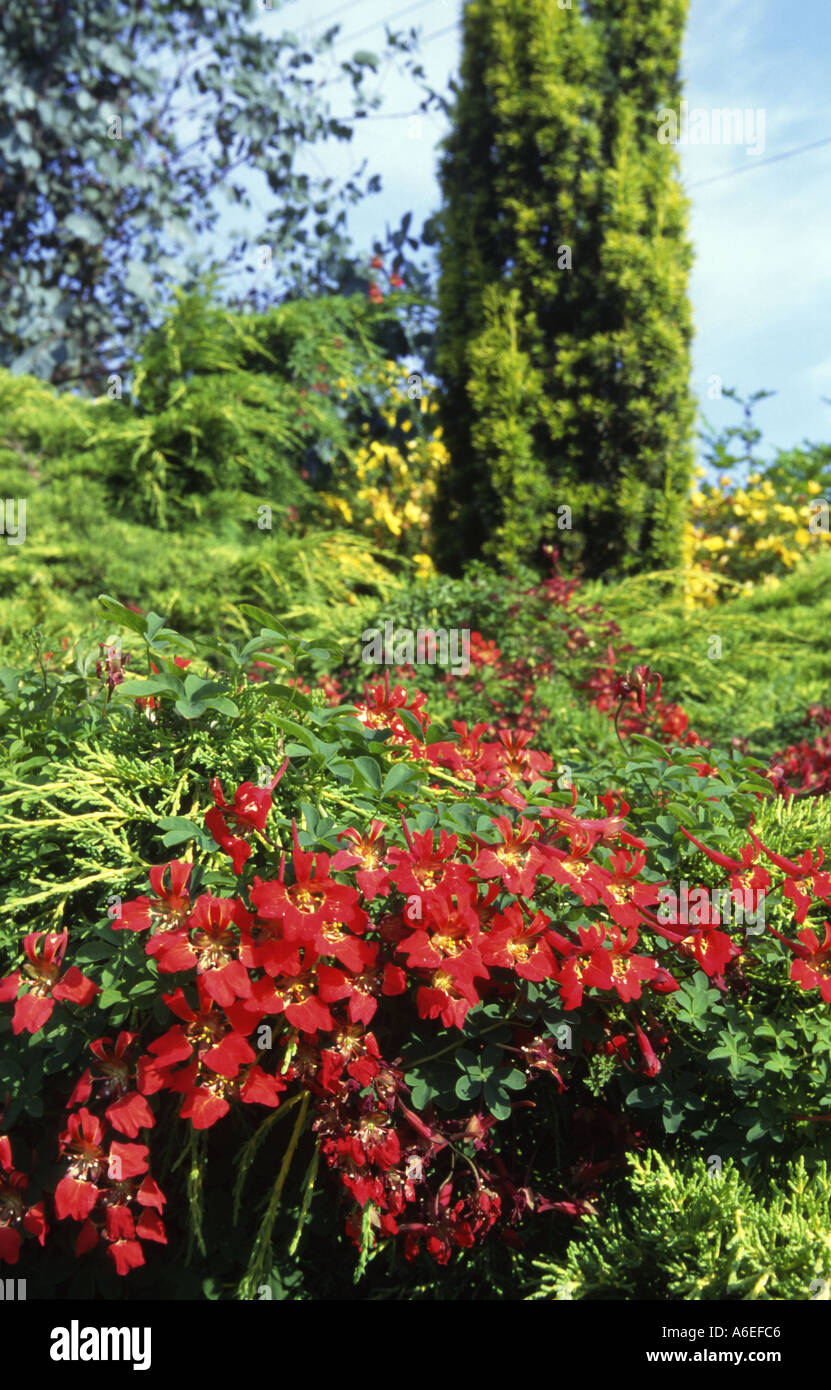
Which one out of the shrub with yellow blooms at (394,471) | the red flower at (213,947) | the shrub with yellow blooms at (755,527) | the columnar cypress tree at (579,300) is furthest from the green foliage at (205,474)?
the shrub with yellow blooms at (755,527)

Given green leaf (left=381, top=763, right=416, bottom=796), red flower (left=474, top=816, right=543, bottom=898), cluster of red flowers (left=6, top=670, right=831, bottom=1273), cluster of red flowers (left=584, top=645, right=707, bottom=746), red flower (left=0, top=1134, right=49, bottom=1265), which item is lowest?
red flower (left=0, top=1134, right=49, bottom=1265)

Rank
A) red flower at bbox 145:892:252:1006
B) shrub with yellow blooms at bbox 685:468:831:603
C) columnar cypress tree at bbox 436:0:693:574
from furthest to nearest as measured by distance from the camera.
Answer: shrub with yellow blooms at bbox 685:468:831:603
columnar cypress tree at bbox 436:0:693:574
red flower at bbox 145:892:252:1006

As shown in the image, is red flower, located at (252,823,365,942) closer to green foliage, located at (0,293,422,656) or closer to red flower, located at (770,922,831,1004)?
red flower, located at (770,922,831,1004)

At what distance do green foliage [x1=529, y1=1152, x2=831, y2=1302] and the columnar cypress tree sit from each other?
3904 mm

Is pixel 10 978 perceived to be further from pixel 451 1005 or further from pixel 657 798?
pixel 657 798

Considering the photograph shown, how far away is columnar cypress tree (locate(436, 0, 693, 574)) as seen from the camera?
510 centimetres

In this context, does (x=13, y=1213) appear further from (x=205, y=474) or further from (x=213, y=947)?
(x=205, y=474)

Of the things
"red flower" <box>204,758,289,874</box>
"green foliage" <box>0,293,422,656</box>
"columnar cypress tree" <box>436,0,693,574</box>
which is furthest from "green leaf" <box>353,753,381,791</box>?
"columnar cypress tree" <box>436,0,693,574</box>

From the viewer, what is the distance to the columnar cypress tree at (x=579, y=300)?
16.7ft

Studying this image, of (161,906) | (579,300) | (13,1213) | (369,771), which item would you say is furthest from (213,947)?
(579,300)

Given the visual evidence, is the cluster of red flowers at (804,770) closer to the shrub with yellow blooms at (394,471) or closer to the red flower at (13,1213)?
the red flower at (13,1213)

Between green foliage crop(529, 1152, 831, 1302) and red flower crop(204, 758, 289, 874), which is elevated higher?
red flower crop(204, 758, 289, 874)
